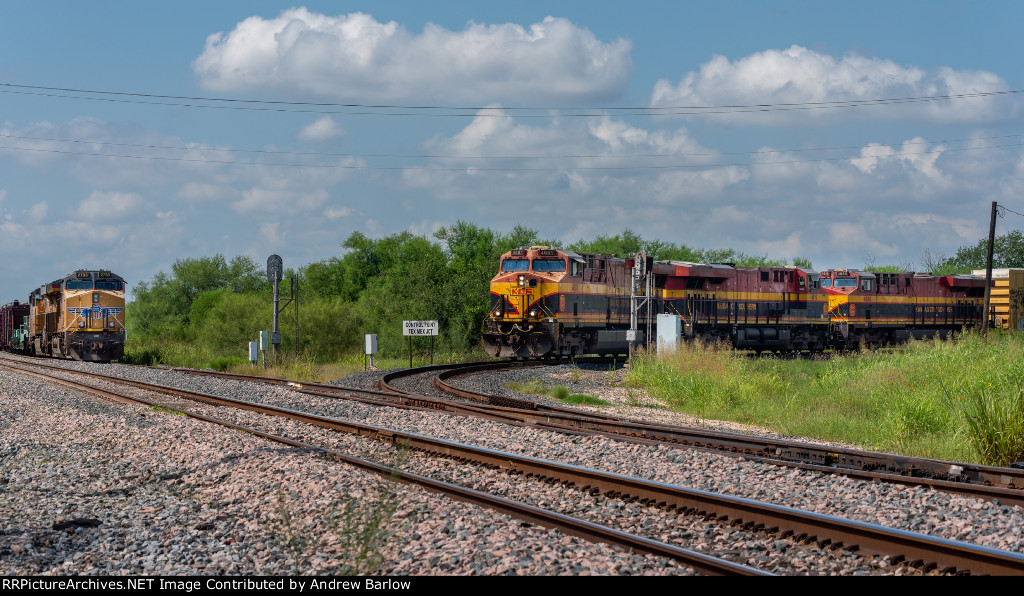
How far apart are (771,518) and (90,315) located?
31.7 metres

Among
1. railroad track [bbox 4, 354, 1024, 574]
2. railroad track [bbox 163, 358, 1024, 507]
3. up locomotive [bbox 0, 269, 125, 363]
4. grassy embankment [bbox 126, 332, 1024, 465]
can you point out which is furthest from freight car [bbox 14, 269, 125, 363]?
railroad track [bbox 4, 354, 1024, 574]

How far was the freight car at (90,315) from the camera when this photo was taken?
32.0 m

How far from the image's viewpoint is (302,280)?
82.2 metres

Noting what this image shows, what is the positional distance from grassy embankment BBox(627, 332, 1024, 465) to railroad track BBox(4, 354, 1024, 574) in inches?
174

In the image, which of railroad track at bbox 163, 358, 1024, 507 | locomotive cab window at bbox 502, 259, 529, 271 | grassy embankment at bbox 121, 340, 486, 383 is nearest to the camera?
railroad track at bbox 163, 358, 1024, 507

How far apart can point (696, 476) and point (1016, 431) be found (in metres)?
3.84

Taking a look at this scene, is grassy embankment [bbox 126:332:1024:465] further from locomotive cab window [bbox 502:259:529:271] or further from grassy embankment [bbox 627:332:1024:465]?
locomotive cab window [bbox 502:259:529:271]

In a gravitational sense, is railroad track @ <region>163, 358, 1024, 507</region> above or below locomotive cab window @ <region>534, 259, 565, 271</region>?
below

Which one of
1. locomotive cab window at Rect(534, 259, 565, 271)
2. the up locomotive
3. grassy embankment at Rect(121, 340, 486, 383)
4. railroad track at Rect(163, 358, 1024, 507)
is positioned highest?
locomotive cab window at Rect(534, 259, 565, 271)

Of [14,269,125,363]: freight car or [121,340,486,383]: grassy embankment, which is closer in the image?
[121,340,486,383]: grassy embankment

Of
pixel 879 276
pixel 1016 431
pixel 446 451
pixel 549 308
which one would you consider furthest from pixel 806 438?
pixel 879 276

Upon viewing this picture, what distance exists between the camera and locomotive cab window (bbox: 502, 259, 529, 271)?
1077 inches

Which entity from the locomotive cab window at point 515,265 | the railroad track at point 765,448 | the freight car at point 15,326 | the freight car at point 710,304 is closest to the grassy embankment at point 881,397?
the railroad track at point 765,448

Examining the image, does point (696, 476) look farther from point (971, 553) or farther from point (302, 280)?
point (302, 280)
